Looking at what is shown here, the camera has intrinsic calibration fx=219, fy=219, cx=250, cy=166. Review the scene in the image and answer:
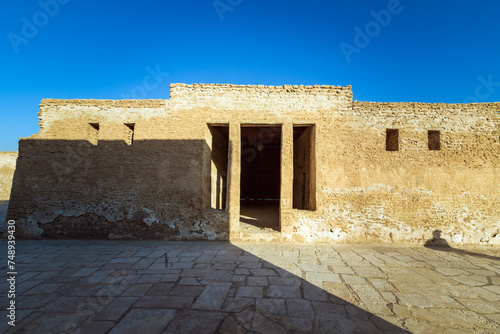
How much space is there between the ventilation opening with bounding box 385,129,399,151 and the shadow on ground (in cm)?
430

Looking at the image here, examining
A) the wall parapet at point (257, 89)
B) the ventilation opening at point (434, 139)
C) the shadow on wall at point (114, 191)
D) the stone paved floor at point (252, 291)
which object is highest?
the wall parapet at point (257, 89)

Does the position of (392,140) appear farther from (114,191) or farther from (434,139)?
(114,191)

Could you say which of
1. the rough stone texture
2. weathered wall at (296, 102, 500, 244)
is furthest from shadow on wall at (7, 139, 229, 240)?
weathered wall at (296, 102, 500, 244)

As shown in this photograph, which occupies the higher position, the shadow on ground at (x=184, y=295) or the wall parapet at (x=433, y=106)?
the wall parapet at (x=433, y=106)

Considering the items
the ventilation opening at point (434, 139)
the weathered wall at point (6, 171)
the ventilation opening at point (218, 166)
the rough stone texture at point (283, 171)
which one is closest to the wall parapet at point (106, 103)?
the rough stone texture at point (283, 171)

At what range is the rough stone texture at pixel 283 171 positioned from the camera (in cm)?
710

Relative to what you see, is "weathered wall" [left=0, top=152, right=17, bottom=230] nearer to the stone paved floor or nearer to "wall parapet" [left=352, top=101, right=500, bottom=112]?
the stone paved floor

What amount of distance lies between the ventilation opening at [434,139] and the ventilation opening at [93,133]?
1148cm

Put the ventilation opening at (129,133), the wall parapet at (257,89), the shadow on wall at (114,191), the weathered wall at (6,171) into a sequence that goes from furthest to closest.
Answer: the weathered wall at (6,171)
the ventilation opening at (129,133)
the wall parapet at (257,89)
the shadow on wall at (114,191)

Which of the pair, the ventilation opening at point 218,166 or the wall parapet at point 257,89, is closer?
the wall parapet at point 257,89

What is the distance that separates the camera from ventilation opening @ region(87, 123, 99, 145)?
25.3 ft

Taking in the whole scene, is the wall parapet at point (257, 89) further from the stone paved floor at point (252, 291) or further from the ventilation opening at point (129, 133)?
the stone paved floor at point (252, 291)

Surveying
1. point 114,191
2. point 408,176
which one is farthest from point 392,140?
point 114,191

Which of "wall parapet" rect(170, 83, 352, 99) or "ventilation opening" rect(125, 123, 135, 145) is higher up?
"wall parapet" rect(170, 83, 352, 99)
